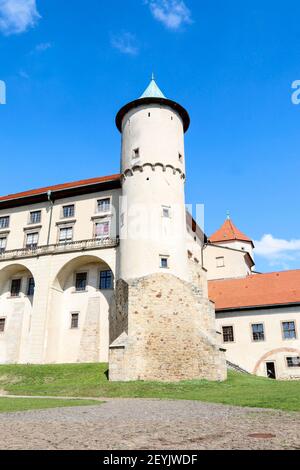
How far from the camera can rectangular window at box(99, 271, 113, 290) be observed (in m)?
32.3

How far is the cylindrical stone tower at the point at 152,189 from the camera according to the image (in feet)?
92.0

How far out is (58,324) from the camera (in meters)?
32.4

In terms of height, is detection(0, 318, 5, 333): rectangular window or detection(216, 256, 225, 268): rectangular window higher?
detection(216, 256, 225, 268): rectangular window

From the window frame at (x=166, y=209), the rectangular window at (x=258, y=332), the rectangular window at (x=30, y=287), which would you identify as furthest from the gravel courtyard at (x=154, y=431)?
the rectangular window at (x=30, y=287)

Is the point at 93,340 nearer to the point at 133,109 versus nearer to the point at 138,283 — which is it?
the point at 138,283

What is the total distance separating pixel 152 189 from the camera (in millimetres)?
29375

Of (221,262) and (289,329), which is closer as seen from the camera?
(289,329)

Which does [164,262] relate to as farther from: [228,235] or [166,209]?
[228,235]

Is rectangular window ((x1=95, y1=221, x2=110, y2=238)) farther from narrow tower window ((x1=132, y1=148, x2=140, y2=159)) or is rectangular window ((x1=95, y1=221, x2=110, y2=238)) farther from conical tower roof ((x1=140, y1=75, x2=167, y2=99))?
conical tower roof ((x1=140, y1=75, x2=167, y2=99))

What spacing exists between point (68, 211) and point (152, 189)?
991 centimetres

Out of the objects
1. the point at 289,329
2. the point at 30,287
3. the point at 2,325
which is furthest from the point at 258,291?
the point at 2,325

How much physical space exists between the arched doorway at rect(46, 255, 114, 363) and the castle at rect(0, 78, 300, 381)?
9 centimetres

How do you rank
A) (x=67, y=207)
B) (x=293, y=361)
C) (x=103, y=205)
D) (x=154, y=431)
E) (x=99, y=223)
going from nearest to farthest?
1. (x=154, y=431)
2. (x=293, y=361)
3. (x=99, y=223)
4. (x=103, y=205)
5. (x=67, y=207)

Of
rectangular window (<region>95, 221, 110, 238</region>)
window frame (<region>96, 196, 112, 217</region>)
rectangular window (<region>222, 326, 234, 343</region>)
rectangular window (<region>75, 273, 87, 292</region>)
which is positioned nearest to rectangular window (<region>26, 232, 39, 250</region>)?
rectangular window (<region>75, 273, 87, 292</region>)
